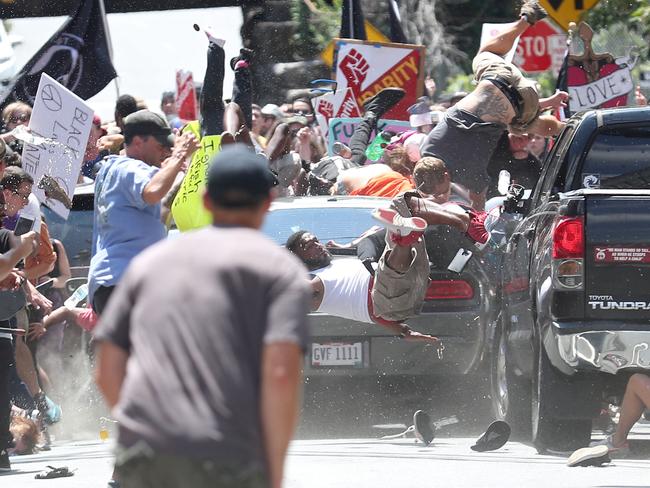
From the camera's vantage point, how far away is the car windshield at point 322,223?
11.7 metres

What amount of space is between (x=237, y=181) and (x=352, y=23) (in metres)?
15.5

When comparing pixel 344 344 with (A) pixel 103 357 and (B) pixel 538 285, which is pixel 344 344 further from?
(A) pixel 103 357

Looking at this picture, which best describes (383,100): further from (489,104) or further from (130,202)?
(130,202)

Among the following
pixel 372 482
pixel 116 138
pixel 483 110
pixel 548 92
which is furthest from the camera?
pixel 548 92

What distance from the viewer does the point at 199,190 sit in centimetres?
993

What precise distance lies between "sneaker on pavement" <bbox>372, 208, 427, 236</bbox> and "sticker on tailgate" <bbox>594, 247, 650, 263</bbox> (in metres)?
1.45

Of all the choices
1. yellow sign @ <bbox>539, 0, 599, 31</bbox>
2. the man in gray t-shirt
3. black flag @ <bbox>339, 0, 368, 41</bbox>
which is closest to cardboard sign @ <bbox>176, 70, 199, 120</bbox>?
black flag @ <bbox>339, 0, 368, 41</bbox>

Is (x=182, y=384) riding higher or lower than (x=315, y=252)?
higher

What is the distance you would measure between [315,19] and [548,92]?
4.22 metres

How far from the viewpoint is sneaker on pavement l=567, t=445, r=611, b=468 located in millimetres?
9617

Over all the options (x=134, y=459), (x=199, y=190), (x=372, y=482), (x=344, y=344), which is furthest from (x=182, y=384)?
(x=344, y=344)

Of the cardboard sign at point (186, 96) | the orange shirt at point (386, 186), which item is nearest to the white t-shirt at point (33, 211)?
the orange shirt at point (386, 186)

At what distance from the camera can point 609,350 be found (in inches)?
372

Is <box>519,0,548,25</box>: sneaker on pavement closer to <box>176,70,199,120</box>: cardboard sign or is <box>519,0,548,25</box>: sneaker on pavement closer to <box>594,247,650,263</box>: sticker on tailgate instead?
<box>594,247,650,263</box>: sticker on tailgate
